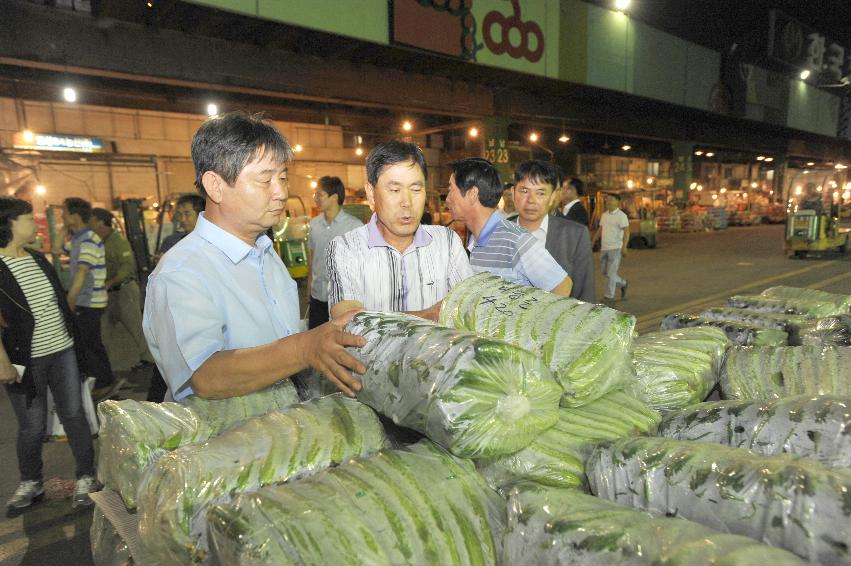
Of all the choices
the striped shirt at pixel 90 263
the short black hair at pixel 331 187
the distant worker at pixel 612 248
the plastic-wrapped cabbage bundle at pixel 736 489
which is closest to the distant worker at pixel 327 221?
the short black hair at pixel 331 187

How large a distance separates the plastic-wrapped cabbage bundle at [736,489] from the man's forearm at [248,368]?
0.80 meters

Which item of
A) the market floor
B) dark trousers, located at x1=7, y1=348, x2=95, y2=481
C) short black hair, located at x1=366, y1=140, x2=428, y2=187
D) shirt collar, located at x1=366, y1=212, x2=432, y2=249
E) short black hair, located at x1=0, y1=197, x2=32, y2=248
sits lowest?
the market floor

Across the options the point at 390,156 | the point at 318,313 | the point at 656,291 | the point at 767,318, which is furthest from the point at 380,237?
the point at 656,291

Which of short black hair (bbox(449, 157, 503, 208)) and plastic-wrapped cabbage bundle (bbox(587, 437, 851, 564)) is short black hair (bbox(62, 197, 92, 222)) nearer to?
short black hair (bbox(449, 157, 503, 208))

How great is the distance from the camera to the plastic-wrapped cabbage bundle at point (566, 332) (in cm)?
142

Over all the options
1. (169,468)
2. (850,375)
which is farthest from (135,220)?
(850,375)

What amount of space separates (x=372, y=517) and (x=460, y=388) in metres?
0.33

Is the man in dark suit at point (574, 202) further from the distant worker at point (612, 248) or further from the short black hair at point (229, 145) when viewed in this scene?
the short black hair at point (229, 145)

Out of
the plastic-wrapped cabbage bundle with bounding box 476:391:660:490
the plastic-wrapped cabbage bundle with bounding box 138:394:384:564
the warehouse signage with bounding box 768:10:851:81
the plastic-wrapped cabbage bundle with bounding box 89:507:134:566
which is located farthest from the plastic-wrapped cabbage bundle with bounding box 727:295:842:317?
the warehouse signage with bounding box 768:10:851:81

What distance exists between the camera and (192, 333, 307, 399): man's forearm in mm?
1283

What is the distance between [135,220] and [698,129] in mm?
24810

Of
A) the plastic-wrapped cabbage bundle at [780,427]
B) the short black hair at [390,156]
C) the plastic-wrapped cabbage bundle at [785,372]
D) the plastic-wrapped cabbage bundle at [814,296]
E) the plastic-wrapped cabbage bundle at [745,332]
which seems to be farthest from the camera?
the plastic-wrapped cabbage bundle at [814,296]

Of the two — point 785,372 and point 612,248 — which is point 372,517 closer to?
point 785,372

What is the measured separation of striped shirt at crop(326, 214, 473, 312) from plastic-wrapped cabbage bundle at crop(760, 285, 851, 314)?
6.79 feet
